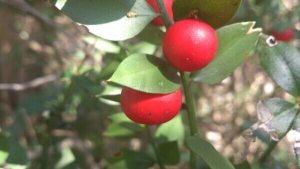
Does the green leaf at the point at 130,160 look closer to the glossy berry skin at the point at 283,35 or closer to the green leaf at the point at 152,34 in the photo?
the green leaf at the point at 152,34

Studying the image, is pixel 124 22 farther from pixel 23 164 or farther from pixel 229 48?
pixel 23 164

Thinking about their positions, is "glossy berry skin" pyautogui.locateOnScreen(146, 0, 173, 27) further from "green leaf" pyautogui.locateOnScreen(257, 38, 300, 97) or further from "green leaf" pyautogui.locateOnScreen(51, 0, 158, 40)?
"green leaf" pyautogui.locateOnScreen(257, 38, 300, 97)

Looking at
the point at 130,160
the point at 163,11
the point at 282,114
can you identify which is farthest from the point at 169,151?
the point at 163,11

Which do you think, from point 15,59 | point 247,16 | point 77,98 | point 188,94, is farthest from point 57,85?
point 188,94

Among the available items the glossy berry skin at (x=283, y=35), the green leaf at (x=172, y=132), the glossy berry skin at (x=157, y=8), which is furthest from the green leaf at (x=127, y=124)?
the glossy berry skin at (x=283, y=35)

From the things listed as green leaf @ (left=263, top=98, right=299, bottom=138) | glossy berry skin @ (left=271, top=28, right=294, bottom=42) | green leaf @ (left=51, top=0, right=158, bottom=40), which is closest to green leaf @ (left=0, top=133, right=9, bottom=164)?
green leaf @ (left=51, top=0, right=158, bottom=40)

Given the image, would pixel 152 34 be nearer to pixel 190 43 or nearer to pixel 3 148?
pixel 190 43
